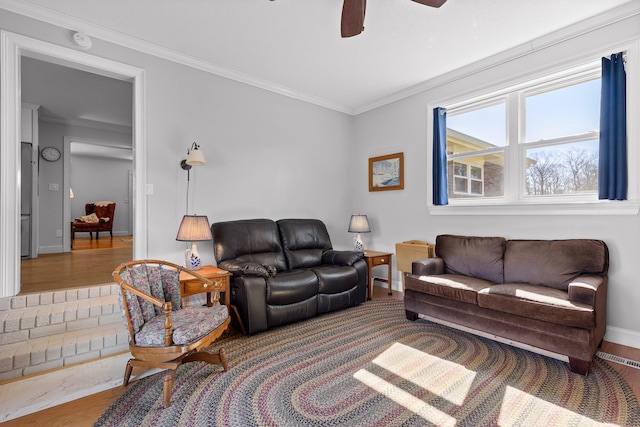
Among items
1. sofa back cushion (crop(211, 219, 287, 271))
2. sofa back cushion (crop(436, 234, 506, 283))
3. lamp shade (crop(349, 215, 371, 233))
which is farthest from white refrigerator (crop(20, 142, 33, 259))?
sofa back cushion (crop(436, 234, 506, 283))

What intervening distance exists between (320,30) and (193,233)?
7.37 ft

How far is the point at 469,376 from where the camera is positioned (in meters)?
2.15

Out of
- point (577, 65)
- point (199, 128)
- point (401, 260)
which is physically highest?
point (577, 65)

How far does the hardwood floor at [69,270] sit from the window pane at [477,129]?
14.1ft

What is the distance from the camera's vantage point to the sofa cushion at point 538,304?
211 centimetres

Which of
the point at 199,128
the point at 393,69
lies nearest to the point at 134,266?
the point at 199,128

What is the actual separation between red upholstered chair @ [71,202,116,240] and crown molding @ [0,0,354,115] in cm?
599

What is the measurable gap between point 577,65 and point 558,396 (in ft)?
9.26

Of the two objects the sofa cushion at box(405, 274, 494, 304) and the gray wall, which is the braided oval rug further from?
the gray wall

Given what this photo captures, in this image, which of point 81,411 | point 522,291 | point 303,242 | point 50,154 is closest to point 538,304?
point 522,291

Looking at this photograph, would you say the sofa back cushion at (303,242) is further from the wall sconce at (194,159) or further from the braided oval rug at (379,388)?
the wall sconce at (194,159)

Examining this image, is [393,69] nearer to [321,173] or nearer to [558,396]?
[321,173]

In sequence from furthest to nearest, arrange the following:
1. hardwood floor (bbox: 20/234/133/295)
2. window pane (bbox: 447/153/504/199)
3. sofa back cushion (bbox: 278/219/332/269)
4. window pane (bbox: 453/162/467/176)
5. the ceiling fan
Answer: window pane (bbox: 453/162/467/176), sofa back cushion (bbox: 278/219/332/269), window pane (bbox: 447/153/504/199), hardwood floor (bbox: 20/234/133/295), the ceiling fan

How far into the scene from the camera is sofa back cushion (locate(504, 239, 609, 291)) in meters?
2.59
